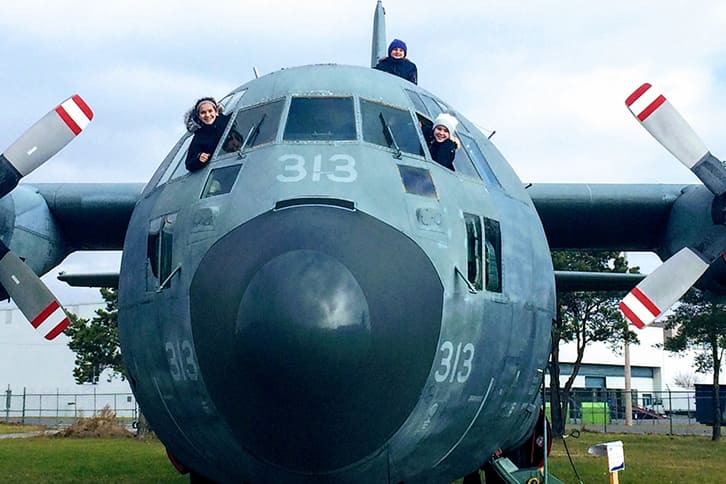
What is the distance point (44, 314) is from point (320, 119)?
430 cm

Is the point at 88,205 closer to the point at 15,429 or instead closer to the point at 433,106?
the point at 433,106

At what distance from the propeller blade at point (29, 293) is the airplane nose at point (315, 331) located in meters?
4.22

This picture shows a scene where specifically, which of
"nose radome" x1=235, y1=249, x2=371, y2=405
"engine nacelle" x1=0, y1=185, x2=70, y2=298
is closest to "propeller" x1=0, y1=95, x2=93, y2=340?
"engine nacelle" x1=0, y1=185, x2=70, y2=298

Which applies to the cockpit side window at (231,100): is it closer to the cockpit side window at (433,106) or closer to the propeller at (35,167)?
the cockpit side window at (433,106)

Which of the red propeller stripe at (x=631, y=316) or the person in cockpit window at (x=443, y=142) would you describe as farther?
the red propeller stripe at (x=631, y=316)

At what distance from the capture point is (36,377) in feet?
224

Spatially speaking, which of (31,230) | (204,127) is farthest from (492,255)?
(31,230)

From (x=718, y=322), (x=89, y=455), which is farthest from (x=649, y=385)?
(x=89, y=455)

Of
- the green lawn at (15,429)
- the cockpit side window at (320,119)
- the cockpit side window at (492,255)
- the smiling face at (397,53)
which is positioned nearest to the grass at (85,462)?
the green lawn at (15,429)

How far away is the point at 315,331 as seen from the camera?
443cm

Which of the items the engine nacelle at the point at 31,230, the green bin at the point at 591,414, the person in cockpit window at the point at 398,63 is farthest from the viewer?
the green bin at the point at 591,414

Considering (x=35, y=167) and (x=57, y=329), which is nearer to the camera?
(x=35, y=167)

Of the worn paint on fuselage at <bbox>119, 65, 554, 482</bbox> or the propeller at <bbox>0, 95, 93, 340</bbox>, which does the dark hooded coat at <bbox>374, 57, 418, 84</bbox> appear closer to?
the worn paint on fuselage at <bbox>119, 65, 554, 482</bbox>

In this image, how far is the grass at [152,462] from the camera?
692 inches
